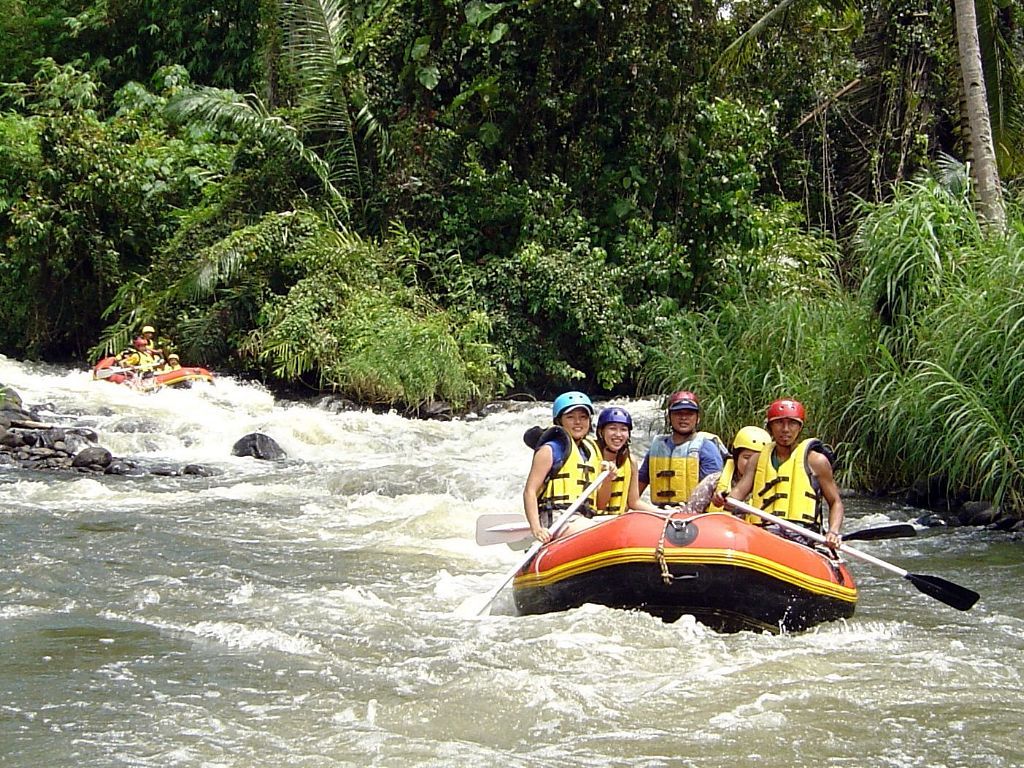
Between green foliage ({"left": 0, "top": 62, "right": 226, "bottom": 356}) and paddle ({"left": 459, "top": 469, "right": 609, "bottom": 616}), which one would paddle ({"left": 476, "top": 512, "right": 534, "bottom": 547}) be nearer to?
paddle ({"left": 459, "top": 469, "right": 609, "bottom": 616})

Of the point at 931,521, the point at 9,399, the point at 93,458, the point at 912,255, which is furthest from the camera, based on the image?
the point at 9,399

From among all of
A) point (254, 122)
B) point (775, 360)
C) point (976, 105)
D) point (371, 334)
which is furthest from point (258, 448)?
point (976, 105)

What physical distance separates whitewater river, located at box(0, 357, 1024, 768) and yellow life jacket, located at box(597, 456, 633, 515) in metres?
0.75

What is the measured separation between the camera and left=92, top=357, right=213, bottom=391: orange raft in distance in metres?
15.4

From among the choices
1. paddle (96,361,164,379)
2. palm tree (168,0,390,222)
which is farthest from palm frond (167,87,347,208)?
paddle (96,361,164,379)

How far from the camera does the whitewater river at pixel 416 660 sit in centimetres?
430

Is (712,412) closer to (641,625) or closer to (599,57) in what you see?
(641,625)

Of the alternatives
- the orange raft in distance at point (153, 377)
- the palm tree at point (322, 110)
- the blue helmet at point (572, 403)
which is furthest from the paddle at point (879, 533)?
the palm tree at point (322, 110)

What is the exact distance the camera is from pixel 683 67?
667 inches

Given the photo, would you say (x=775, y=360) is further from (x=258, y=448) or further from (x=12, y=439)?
(x=12, y=439)

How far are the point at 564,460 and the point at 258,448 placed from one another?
21.1 ft

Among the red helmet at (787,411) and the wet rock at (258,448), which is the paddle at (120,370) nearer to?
the wet rock at (258,448)

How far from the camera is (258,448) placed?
1222cm

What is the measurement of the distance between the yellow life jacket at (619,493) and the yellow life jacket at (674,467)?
19cm
